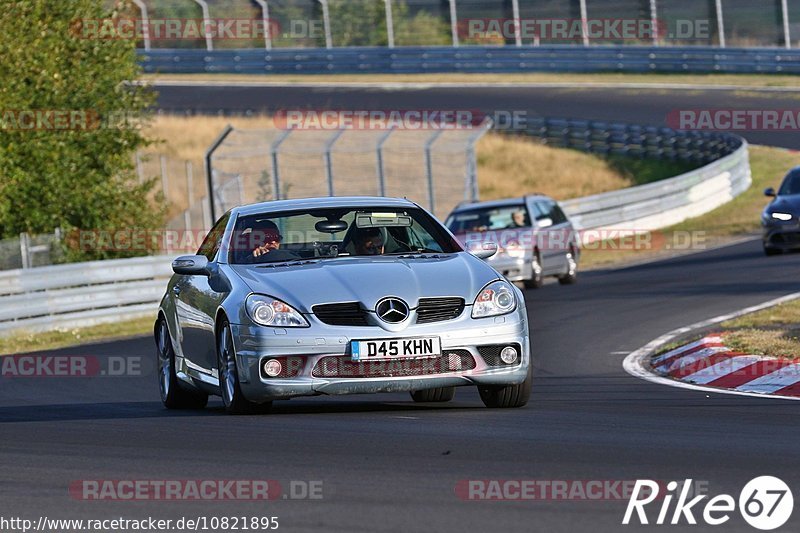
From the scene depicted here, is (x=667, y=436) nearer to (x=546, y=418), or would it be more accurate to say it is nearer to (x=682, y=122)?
(x=546, y=418)

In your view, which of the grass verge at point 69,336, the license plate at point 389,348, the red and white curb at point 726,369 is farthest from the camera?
the grass verge at point 69,336

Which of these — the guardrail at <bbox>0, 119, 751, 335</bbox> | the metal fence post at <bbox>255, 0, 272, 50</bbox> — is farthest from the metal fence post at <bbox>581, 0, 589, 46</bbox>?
the metal fence post at <bbox>255, 0, 272, 50</bbox>

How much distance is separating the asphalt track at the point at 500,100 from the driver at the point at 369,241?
109 ft

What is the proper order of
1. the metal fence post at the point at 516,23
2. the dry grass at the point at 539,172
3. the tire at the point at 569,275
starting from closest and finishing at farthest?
the tire at the point at 569,275 < the dry grass at the point at 539,172 < the metal fence post at the point at 516,23

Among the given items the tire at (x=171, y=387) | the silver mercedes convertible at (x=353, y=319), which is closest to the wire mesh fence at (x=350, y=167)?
the tire at (x=171, y=387)

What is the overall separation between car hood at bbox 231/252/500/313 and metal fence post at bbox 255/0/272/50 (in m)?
44.5

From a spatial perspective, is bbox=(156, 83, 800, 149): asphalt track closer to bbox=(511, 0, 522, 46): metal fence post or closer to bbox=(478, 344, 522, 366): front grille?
bbox=(511, 0, 522, 46): metal fence post

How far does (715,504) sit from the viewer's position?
6.38 meters

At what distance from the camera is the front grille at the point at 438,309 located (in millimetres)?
9414

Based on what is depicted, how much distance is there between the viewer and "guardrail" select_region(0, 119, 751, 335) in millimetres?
23047

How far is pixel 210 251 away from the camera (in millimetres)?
11203

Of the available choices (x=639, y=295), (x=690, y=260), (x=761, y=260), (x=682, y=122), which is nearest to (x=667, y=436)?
(x=639, y=295)

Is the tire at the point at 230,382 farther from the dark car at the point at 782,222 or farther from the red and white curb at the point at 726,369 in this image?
the dark car at the point at 782,222

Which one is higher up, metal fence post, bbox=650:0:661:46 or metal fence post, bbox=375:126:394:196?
metal fence post, bbox=650:0:661:46
